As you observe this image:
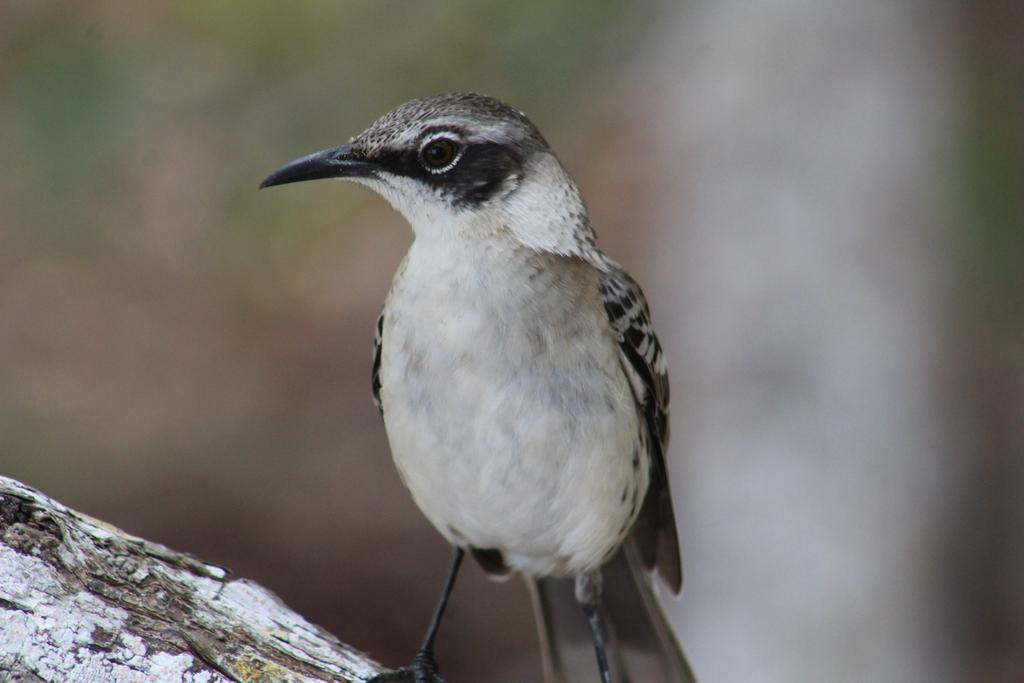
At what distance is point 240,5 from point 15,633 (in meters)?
4.43

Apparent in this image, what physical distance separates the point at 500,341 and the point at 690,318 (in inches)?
179

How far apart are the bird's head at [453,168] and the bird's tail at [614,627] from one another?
78.3 inches

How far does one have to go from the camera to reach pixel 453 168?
4.85 metres

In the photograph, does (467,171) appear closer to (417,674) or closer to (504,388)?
(504,388)

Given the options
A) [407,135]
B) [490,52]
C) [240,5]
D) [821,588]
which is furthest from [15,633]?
[821,588]

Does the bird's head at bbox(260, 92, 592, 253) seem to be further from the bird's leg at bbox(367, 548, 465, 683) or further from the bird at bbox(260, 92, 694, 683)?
the bird's leg at bbox(367, 548, 465, 683)

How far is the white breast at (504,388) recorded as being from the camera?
15.4 ft

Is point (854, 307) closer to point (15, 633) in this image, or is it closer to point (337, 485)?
point (337, 485)

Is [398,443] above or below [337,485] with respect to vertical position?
below

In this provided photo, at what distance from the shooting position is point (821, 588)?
8.04 m

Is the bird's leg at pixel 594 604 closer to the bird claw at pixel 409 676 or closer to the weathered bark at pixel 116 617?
the bird claw at pixel 409 676

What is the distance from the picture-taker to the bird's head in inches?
188

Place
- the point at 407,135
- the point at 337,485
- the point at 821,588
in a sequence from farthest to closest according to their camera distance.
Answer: the point at 337,485 → the point at 821,588 → the point at 407,135

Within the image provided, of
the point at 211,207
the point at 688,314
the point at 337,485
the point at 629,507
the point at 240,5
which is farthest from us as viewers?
the point at 337,485
